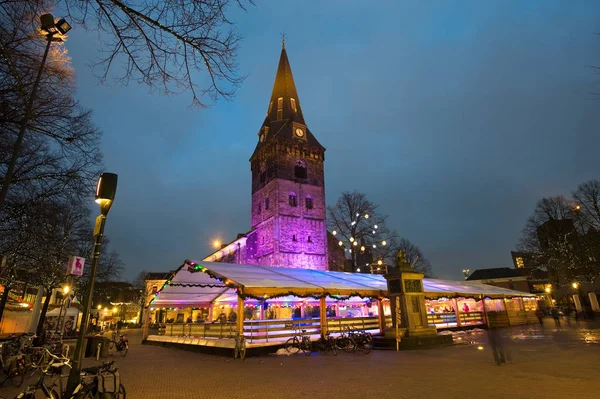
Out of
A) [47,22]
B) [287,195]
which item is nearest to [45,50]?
[47,22]

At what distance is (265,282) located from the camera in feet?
47.9

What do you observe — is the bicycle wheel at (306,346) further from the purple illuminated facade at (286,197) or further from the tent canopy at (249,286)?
the purple illuminated facade at (286,197)

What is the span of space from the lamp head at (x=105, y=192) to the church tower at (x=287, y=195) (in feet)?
90.6

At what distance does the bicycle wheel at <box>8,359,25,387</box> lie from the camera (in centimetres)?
787

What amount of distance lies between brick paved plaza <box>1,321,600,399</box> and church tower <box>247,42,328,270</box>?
22.5 meters

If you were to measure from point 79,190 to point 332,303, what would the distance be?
1776cm

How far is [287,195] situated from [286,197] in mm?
305

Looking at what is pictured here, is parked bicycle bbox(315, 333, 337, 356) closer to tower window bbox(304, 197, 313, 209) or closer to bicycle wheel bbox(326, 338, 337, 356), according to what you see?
bicycle wheel bbox(326, 338, 337, 356)

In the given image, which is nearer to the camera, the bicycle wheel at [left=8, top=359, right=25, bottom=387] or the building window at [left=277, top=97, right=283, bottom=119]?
the bicycle wheel at [left=8, top=359, right=25, bottom=387]

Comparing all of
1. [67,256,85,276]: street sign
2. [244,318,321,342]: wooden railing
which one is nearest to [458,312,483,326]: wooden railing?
[244,318,321,342]: wooden railing

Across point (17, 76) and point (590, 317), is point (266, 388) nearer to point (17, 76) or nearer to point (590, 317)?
point (17, 76)

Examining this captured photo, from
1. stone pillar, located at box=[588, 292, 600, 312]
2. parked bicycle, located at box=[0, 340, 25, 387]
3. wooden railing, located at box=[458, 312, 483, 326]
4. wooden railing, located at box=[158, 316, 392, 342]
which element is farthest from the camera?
stone pillar, located at box=[588, 292, 600, 312]

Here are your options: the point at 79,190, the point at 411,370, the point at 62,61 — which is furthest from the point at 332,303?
the point at 62,61

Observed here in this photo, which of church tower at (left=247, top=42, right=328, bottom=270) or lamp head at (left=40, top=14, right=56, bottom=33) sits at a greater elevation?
church tower at (left=247, top=42, right=328, bottom=270)
